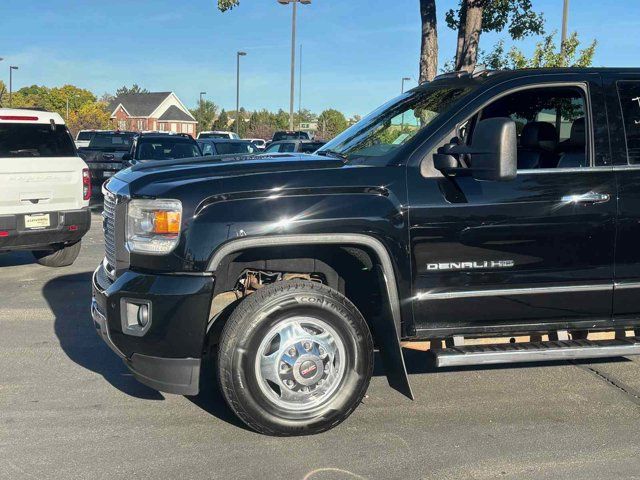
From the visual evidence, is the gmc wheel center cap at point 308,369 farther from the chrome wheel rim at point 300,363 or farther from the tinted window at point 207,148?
the tinted window at point 207,148

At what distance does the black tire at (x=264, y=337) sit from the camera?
150 inches

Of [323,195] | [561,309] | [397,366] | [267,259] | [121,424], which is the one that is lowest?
[121,424]

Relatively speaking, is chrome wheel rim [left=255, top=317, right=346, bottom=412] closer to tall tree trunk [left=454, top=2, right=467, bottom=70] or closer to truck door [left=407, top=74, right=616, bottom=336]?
truck door [left=407, top=74, right=616, bottom=336]

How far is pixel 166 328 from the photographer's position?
147 inches

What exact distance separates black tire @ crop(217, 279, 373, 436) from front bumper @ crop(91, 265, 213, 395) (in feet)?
0.58

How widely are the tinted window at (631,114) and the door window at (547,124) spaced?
0.24 meters

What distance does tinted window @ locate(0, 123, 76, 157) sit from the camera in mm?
7770

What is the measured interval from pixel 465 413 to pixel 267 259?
1635 mm

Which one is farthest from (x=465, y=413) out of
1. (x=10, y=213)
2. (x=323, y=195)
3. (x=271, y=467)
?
(x=10, y=213)

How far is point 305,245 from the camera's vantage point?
12.7 ft

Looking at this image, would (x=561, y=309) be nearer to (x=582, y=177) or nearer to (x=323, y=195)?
(x=582, y=177)

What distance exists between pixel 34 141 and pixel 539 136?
5845mm

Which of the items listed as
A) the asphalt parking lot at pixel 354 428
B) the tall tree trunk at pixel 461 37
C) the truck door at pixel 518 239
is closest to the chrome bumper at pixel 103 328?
the asphalt parking lot at pixel 354 428

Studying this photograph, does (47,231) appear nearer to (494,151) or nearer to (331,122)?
(494,151)
